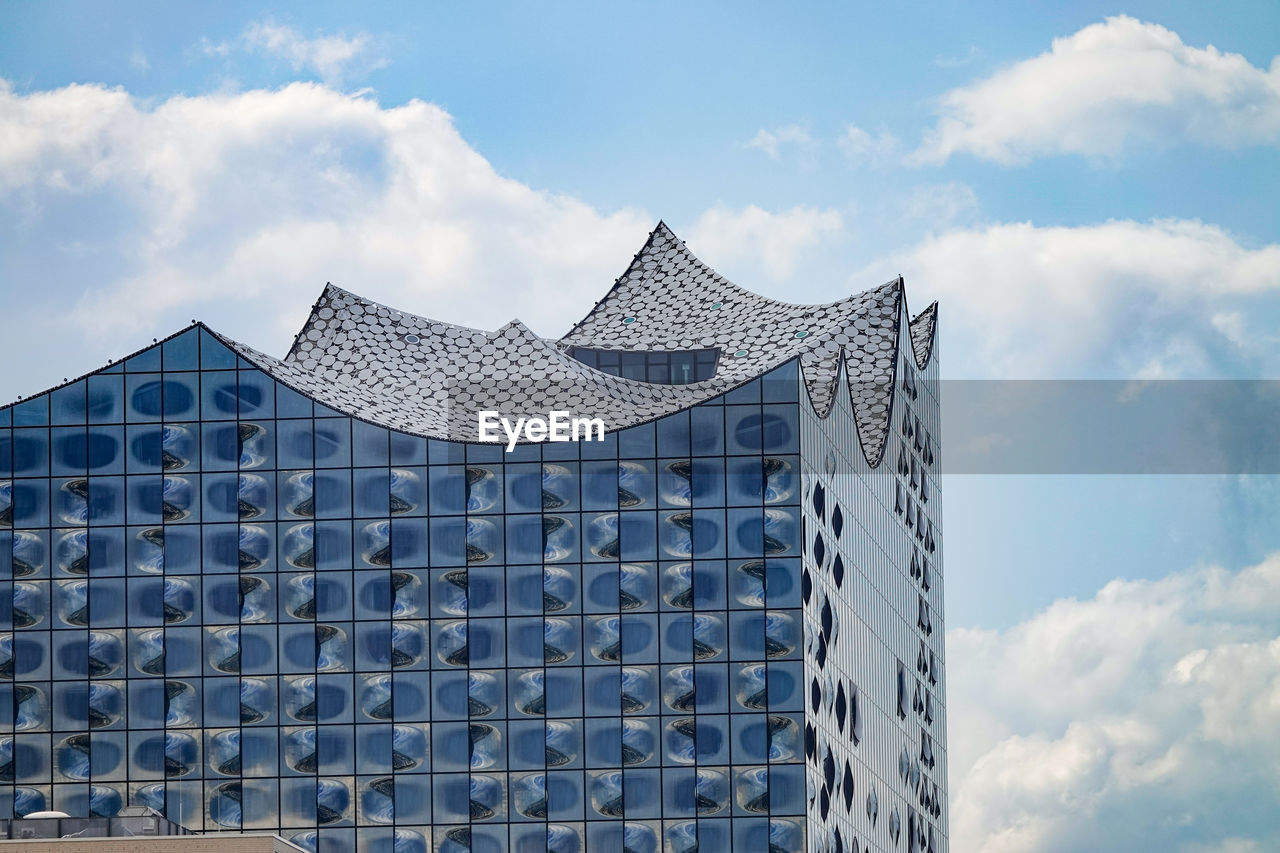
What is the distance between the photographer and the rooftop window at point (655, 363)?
109625 millimetres

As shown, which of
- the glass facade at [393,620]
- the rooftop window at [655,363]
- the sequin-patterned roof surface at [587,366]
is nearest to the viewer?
the glass facade at [393,620]

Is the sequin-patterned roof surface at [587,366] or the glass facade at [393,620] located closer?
the glass facade at [393,620]

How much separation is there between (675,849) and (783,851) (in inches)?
143

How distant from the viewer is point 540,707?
300ft

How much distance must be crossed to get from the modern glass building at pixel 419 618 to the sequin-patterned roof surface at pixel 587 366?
6.32ft

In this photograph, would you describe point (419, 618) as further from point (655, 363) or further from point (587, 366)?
point (655, 363)

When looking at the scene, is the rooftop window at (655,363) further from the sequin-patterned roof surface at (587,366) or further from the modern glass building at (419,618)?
the modern glass building at (419,618)

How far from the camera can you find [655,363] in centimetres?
11044

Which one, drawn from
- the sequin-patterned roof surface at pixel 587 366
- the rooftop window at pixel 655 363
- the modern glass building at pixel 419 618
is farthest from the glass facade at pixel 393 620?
the rooftop window at pixel 655 363

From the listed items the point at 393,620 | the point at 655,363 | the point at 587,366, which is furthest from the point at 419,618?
the point at 655,363

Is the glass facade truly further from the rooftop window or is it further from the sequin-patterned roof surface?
the rooftop window

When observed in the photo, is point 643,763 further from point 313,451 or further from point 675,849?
point 313,451

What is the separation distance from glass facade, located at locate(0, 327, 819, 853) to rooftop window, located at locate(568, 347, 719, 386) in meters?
17.1

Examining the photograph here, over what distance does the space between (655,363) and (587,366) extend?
571 cm
